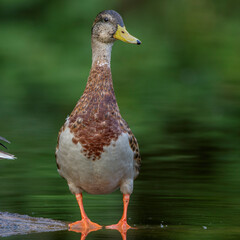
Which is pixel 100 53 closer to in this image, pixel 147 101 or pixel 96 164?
pixel 96 164

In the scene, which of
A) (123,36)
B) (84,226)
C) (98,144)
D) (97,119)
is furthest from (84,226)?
(123,36)

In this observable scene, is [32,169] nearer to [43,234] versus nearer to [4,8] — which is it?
[43,234]

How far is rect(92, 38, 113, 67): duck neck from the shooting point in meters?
7.30

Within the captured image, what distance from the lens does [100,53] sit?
289 inches

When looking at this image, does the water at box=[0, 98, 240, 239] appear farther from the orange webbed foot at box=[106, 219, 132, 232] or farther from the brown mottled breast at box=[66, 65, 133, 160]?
the brown mottled breast at box=[66, 65, 133, 160]

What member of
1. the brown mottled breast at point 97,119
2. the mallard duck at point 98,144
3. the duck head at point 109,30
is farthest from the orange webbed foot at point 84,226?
the duck head at point 109,30

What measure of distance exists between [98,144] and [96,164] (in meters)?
0.16

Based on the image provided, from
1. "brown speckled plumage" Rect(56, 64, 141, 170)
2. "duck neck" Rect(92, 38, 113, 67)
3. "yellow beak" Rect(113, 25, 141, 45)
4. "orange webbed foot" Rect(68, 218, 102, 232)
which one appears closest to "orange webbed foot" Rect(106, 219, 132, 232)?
"orange webbed foot" Rect(68, 218, 102, 232)

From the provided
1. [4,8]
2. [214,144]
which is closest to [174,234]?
[214,144]

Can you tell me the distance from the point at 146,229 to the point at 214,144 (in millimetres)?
4996

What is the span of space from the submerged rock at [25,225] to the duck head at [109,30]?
5.18 feet

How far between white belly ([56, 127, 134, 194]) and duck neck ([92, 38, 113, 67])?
2.23 ft

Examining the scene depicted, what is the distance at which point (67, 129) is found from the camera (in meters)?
6.96

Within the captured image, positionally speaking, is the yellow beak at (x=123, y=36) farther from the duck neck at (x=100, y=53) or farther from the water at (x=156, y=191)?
the water at (x=156, y=191)
